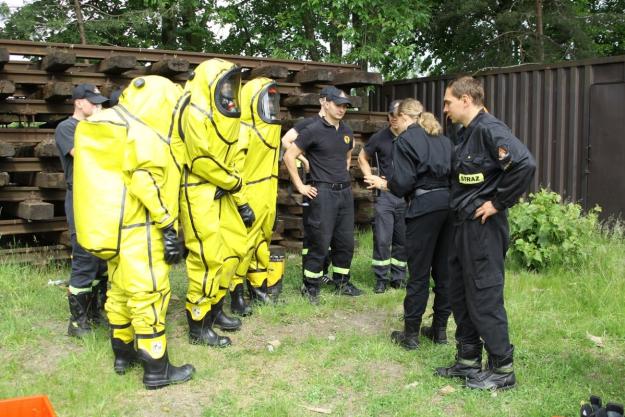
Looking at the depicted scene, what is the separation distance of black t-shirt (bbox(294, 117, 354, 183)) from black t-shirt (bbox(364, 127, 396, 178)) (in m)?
0.85

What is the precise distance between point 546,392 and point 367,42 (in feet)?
35.7

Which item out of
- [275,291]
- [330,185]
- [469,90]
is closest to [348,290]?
[275,291]

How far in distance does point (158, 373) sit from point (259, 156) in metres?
2.69

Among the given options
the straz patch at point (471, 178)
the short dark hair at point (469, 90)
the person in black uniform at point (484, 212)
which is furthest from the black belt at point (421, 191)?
the short dark hair at point (469, 90)

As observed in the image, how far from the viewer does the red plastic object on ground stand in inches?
147

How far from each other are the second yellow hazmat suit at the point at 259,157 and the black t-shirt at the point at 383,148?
1.52 m

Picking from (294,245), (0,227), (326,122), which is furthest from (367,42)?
(0,227)

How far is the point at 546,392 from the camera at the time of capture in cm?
482

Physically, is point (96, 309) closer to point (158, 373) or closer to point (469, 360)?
point (158, 373)

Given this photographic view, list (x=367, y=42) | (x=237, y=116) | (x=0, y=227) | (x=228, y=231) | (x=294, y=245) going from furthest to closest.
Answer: (x=367, y=42) → (x=294, y=245) → (x=0, y=227) → (x=228, y=231) → (x=237, y=116)

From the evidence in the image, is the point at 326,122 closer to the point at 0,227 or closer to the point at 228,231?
the point at 228,231

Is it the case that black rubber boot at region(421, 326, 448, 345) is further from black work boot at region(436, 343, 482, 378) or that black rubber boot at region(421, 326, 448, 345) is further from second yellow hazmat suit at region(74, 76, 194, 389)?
second yellow hazmat suit at region(74, 76, 194, 389)

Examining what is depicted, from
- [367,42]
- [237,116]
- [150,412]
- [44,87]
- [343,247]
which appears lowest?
[150,412]

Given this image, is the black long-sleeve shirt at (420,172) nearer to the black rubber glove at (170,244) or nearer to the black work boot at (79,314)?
the black rubber glove at (170,244)
